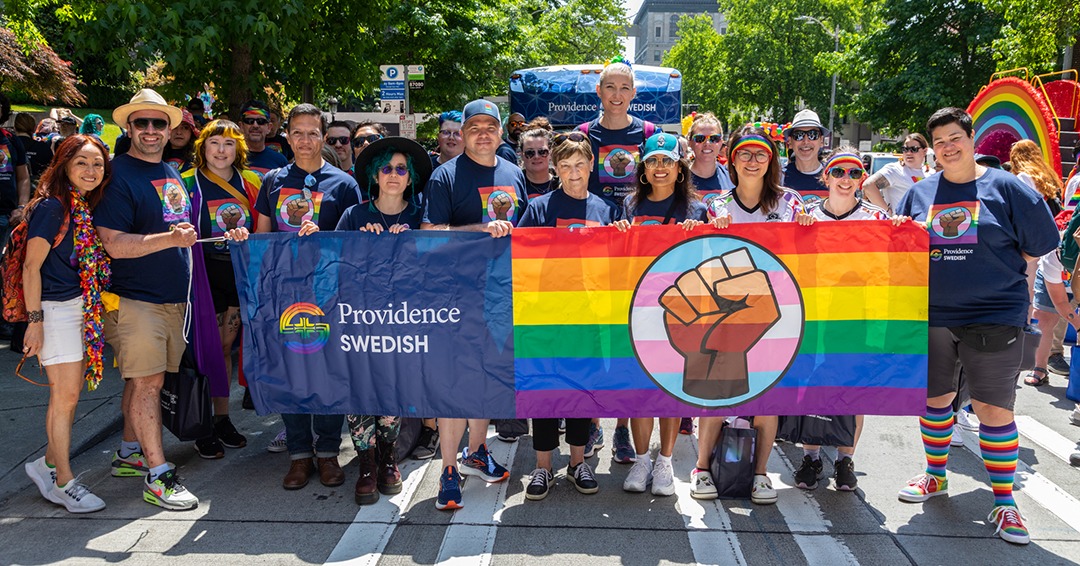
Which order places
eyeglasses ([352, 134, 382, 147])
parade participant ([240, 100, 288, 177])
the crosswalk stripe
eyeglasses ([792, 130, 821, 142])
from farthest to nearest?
eyeglasses ([352, 134, 382, 147]) < parade participant ([240, 100, 288, 177]) < eyeglasses ([792, 130, 821, 142]) < the crosswalk stripe

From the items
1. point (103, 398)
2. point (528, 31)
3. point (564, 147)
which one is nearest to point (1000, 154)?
point (564, 147)

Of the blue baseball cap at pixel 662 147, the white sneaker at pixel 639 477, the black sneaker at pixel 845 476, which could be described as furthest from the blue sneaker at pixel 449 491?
the black sneaker at pixel 845 476

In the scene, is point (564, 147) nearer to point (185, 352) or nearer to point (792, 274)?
point (792, 274)

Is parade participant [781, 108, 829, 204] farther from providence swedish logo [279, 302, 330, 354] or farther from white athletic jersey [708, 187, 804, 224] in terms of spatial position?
providence swedish logo [279, 302, 330, 354]

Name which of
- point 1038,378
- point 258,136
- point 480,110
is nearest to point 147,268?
point 480,110

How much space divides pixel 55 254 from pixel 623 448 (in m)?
3.48

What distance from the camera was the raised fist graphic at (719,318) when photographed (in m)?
4.55

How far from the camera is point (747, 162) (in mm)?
4648

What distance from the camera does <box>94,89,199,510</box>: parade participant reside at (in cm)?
466

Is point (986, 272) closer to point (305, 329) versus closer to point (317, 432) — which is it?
point (305, 329)

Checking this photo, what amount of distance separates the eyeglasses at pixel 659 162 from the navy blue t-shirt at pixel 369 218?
4.64 feet

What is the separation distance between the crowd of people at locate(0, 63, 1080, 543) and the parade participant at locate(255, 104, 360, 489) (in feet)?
0.04

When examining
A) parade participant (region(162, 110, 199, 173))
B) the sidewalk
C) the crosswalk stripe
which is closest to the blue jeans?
the crosswalk stripe

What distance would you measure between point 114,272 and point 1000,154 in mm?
11603
